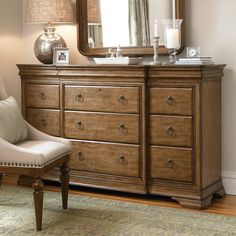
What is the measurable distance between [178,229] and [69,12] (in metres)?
2.01

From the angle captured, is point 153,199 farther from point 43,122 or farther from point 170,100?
point 43,122

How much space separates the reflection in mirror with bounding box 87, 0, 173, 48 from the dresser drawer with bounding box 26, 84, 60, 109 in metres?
0.53

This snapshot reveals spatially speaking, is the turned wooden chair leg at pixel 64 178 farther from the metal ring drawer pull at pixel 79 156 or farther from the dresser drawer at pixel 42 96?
the dresser drawer at pixel 42 96

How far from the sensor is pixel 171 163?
145 inches

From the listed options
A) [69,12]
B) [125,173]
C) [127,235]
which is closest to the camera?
[127,235]

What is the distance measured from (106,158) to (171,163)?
512mm

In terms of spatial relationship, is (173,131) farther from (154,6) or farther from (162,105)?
(154,6)

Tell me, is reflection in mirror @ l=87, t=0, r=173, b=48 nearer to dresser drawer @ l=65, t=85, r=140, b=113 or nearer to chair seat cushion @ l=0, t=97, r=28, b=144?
dresser drawer @ l=65, t=85, r=140, b=113

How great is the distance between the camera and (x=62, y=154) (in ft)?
11.3

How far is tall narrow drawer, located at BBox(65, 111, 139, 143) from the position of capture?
380 cm

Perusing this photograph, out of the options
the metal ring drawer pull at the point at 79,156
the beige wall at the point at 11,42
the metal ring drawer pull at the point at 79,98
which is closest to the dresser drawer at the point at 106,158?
the metal ring drawer pull at the point at 79,156

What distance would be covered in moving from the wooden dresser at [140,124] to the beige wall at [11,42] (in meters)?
0.60

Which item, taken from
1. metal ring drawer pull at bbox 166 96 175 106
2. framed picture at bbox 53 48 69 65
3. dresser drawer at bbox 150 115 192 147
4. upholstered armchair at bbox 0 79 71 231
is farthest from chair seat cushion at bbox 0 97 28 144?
metal ring drawer pull at bbox 166 96 175 106

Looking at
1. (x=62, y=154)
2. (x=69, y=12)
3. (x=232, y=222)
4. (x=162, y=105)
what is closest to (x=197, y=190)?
(x=232, y=222)
